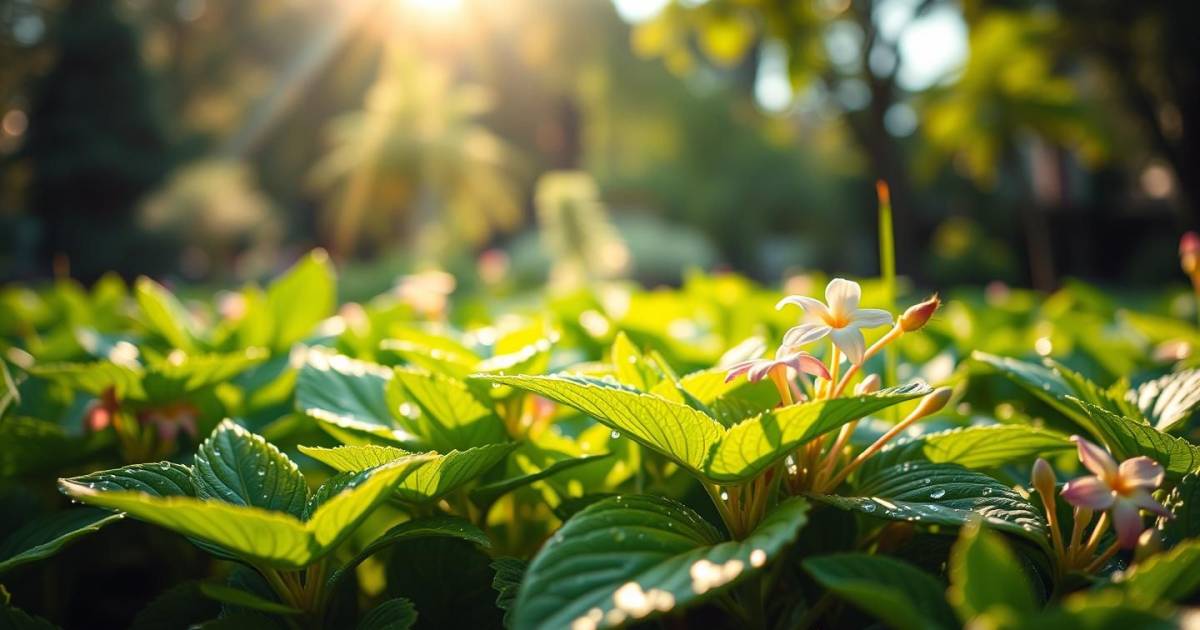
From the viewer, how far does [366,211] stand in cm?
1789

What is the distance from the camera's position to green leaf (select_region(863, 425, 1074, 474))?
2.70 feet

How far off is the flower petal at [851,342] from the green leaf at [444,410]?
0.43 metres

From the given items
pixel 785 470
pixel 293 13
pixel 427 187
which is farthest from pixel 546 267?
pixel 293 13

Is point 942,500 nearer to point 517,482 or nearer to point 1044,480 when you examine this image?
point 1044,480

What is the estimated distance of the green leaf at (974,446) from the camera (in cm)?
82

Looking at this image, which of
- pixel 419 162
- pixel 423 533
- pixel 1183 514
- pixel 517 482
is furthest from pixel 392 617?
pixel 419 162

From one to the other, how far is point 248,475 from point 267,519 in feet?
0.70

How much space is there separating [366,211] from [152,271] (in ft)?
15.1

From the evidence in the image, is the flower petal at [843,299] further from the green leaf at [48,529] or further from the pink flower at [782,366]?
the green leaf at [48,529]

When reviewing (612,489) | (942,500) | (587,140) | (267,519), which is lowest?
(587,140)

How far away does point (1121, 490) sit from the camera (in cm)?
68

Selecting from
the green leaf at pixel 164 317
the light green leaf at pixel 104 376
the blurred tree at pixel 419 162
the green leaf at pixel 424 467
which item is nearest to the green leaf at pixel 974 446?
the green leaf at pixel 424 467

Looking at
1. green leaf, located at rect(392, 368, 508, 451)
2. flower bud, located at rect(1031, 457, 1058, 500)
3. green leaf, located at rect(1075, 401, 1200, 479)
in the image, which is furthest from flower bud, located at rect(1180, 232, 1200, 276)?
green leaf, located at rect(392, 368, 508, 451)

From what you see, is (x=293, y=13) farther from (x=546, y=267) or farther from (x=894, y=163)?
(x=894, y=163)
